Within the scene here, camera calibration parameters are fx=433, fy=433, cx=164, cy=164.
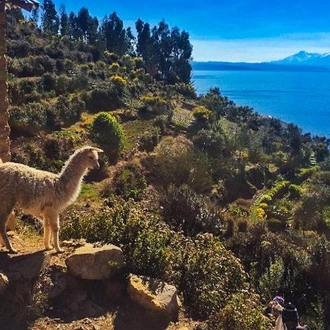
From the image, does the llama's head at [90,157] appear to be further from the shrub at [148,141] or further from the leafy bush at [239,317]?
the shrub at [148,141]

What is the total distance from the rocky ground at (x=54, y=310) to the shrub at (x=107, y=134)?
70.5ft

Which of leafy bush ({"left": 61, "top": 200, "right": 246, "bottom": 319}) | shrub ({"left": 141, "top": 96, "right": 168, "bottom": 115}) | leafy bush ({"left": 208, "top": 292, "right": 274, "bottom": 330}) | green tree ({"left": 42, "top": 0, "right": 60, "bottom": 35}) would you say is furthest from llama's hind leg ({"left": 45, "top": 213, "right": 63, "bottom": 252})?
green tree ({"left": 42, "top": 0, "right": 60, "bottom": 35})

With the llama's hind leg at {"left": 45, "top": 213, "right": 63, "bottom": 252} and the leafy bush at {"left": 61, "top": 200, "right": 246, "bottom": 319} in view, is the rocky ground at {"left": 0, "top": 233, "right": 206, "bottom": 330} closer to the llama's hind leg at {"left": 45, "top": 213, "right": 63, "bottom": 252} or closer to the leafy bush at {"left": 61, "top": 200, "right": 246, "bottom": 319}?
the llama's hind leg at {"left": 45, "top": 213, "right": 63, "bottom": 252}

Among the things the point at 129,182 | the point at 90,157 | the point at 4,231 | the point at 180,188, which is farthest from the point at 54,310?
the point at 129,182

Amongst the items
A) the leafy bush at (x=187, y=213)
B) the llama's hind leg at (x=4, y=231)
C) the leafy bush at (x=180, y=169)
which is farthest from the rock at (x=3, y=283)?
the leafy bush at (x=180, y=169)

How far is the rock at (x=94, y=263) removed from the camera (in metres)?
6.59

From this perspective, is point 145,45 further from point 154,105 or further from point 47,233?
point 47,233

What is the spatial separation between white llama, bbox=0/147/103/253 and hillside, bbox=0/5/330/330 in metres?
0.98

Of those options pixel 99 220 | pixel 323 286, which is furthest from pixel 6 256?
pixel 323 286

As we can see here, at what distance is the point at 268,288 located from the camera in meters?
9.03

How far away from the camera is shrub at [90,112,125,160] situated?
2805 centimetres

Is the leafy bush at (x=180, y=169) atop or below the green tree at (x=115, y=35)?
below

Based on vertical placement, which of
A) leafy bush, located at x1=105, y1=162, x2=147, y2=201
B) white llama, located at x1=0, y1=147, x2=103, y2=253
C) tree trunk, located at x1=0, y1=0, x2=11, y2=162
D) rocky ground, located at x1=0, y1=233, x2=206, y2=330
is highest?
tree trunk, located at x1=0, y1=0, x2=11, y2=162

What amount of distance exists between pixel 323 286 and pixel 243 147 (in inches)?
1209
